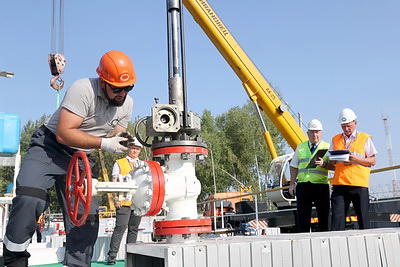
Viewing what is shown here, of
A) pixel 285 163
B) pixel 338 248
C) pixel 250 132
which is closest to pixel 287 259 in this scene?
pixel 338 248

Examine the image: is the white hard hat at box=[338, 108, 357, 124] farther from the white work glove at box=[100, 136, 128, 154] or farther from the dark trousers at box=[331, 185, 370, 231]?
the white work glove at box=[100, 136, 128, 154]

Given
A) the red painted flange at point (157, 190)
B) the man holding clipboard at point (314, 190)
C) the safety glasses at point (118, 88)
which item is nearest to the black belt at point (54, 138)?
the safety glasses at point (118, 88)

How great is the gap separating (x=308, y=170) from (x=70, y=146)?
3.07 metres

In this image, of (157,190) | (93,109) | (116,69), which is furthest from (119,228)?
(157,190)

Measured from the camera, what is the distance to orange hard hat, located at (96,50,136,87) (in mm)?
2615

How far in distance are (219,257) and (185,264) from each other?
17 centimetres

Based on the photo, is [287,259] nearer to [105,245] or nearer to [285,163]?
[105,245]

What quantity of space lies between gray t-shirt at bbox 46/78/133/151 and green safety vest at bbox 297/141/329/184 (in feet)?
8.28

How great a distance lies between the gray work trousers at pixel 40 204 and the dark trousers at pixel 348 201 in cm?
269

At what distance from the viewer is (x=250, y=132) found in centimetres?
3553

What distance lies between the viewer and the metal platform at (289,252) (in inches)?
68.8

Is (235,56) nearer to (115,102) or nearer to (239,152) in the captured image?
(115,102)

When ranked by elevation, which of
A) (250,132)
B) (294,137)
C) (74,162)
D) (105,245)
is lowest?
(105,245)

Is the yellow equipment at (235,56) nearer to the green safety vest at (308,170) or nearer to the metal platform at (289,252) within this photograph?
the green safety vest at (308,170)
